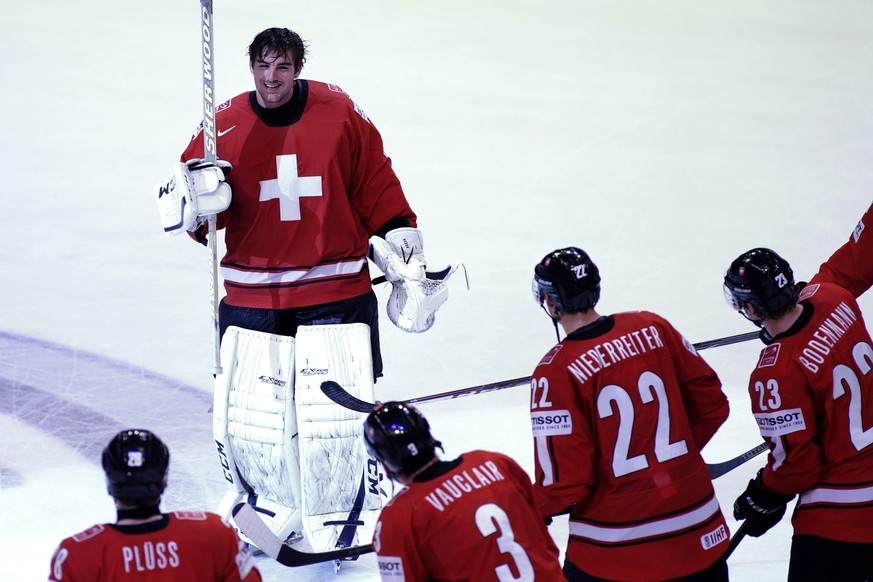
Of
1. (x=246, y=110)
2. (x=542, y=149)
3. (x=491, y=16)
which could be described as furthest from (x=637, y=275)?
(x=491, y=16)

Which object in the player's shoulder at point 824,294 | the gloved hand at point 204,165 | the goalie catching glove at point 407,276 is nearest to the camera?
the player's shoulder at point 824,294

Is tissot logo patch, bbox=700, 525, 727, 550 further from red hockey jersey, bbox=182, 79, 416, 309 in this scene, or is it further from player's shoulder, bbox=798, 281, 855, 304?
red hockey jersey, bbox=182, 79, 416, 309

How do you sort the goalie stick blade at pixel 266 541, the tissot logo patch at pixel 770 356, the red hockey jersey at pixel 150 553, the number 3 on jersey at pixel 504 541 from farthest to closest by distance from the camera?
the tissot logo patch at pixel 770 356 < the goalie stick blade at pixel 266 541 < the number 3 on jersey at pixel 504 541 < the red hockey jersey at pixel 150 553

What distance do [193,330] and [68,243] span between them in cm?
113

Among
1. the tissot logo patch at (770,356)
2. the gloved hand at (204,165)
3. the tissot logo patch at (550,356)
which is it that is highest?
the gloved hand at (204,165)

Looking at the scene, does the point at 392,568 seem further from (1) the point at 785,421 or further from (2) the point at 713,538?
(1) the point at 785,421

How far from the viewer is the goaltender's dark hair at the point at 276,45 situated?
3477 mm

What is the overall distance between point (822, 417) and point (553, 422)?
0.64 metres

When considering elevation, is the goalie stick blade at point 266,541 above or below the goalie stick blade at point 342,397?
below

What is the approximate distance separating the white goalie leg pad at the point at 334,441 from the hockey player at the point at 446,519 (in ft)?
3.91

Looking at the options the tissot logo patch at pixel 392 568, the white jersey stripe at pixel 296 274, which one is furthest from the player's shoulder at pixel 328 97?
the tissot logo patch at pixel 392 568

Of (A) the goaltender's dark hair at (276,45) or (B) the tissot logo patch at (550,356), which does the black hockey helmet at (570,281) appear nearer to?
(B) the tissot logo patch at (550,356)

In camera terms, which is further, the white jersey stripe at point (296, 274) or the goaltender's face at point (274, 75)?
the white jersey stripe at point (296, 274)

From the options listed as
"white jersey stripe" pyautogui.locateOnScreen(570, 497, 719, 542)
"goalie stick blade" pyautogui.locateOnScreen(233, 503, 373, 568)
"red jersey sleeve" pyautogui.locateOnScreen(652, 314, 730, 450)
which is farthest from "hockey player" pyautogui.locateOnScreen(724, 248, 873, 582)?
"goalie stick blade" pyautogui.locateOnScreen(233, 503, 373, 568)
